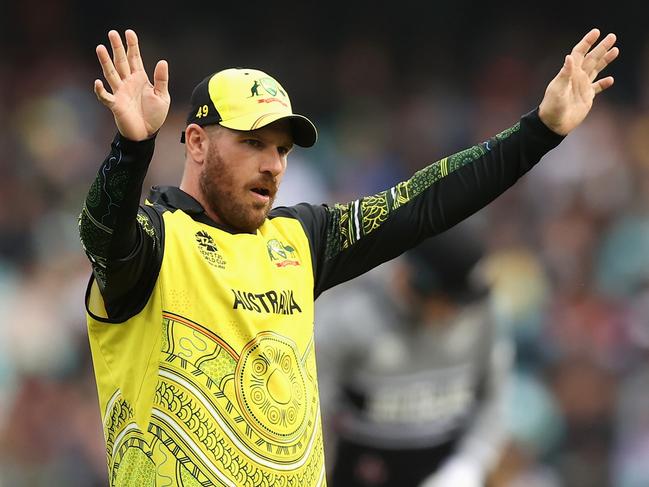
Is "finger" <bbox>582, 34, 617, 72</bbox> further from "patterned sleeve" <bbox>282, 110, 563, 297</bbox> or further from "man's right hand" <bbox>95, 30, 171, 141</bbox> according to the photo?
"man's right hand" <bbox>95, 30, 171, 141</bbox>

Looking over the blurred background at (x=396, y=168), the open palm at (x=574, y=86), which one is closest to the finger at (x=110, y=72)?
the open palm at (x=574, y=86)

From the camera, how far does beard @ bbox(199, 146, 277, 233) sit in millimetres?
3252

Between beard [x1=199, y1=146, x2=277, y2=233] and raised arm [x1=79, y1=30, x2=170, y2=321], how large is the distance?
14.9 inches

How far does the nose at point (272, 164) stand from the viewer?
3.27 metres

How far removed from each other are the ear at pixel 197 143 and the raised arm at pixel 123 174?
1.55 ft

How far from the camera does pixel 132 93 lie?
2828 millimetres

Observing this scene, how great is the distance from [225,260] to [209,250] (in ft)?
0.18

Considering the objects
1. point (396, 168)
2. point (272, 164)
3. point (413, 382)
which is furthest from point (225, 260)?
point (396, 168)

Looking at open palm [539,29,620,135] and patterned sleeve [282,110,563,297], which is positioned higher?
open palm [539,29,620,135]

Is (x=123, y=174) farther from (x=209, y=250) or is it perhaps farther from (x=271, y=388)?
(x=271, y=388)

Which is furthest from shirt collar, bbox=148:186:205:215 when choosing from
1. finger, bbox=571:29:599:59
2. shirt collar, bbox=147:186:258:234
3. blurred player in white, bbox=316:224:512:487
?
blurred player in white, bbox=316:224:512:487

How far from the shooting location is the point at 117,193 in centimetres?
275

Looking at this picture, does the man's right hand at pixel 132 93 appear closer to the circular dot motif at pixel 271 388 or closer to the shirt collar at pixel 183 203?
the shirt collar at pixel 183 203

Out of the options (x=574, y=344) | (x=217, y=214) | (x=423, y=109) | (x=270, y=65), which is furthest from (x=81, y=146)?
(x=217, y=214)
